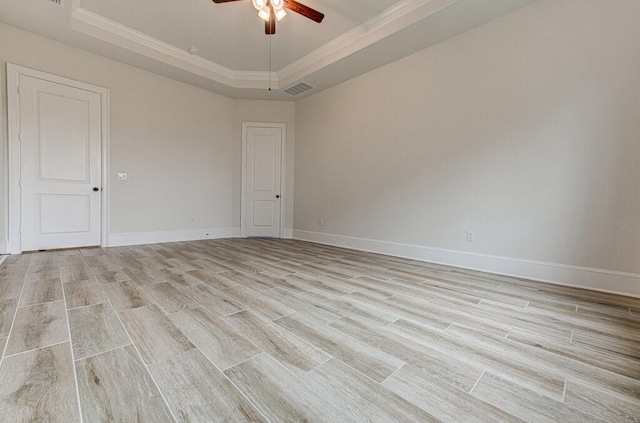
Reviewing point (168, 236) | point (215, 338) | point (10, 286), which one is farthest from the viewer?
point (168, 236)

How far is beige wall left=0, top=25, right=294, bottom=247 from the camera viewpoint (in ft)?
12.3

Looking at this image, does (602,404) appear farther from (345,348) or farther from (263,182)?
(263,182)

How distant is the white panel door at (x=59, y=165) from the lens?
358cm

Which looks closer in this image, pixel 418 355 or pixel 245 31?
pixel 418 355

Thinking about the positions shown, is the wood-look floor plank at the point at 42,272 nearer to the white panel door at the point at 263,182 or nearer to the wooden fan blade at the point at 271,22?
the white panel door at the point at 263,182

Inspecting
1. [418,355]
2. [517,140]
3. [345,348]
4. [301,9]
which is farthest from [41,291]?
[517,140]

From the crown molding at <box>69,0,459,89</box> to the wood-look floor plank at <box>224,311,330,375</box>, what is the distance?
11.4ft

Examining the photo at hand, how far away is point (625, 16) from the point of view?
2.36 m

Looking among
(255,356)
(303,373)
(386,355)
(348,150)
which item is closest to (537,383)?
(386,355)

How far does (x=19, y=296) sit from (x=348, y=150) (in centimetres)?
421

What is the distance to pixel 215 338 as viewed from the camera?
4.90 feet

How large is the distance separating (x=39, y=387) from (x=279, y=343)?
97 centimetres

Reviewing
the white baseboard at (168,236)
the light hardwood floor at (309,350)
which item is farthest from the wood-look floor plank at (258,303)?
the white baseboard at (168,236)

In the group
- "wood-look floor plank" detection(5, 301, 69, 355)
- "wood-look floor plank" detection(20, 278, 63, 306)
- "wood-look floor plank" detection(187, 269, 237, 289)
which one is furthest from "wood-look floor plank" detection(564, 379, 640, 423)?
"wood-look floor plank" detection(20, 278, 63, 306)
